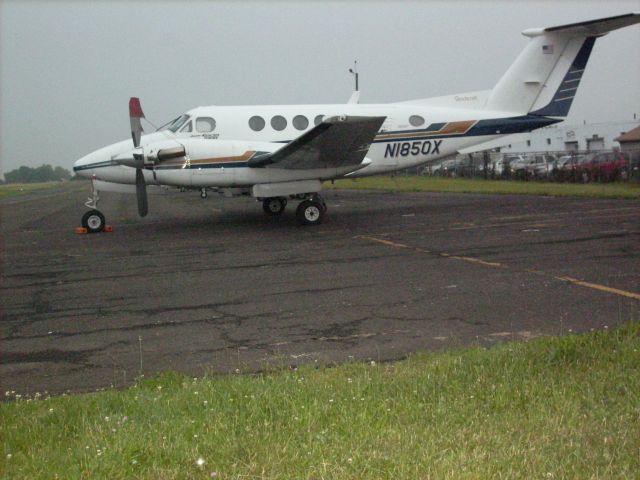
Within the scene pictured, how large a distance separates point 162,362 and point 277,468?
301cm

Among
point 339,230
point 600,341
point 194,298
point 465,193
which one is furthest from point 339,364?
point 465,193

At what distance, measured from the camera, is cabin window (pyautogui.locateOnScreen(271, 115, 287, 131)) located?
20.2m

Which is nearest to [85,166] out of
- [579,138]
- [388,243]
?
[388,243]

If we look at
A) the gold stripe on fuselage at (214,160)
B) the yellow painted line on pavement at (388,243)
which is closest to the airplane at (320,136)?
the gold stripe on fuselage at (214,160)

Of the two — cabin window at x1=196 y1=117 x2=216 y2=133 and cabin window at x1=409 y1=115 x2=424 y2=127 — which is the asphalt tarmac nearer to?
A: cabin window at x1=196 y1=117 x2=216 y2=133

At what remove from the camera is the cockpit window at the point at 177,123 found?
19516mm

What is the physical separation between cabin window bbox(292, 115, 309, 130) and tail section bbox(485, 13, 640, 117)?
236 inches

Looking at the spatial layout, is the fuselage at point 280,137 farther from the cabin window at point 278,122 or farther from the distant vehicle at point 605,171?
the distant vehicle at point 605,171

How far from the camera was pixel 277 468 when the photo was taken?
12.7 ft

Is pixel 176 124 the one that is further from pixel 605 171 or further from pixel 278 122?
pixel 605 171

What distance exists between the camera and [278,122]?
66.6 feet

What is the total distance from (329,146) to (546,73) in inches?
354

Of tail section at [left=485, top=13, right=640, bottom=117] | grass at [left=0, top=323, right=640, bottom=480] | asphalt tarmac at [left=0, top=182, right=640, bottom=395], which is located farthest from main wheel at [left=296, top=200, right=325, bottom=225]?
grass at [left=0, top=323, right=640, bottom=480]

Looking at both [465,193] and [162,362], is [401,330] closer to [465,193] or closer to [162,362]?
[162,362]
